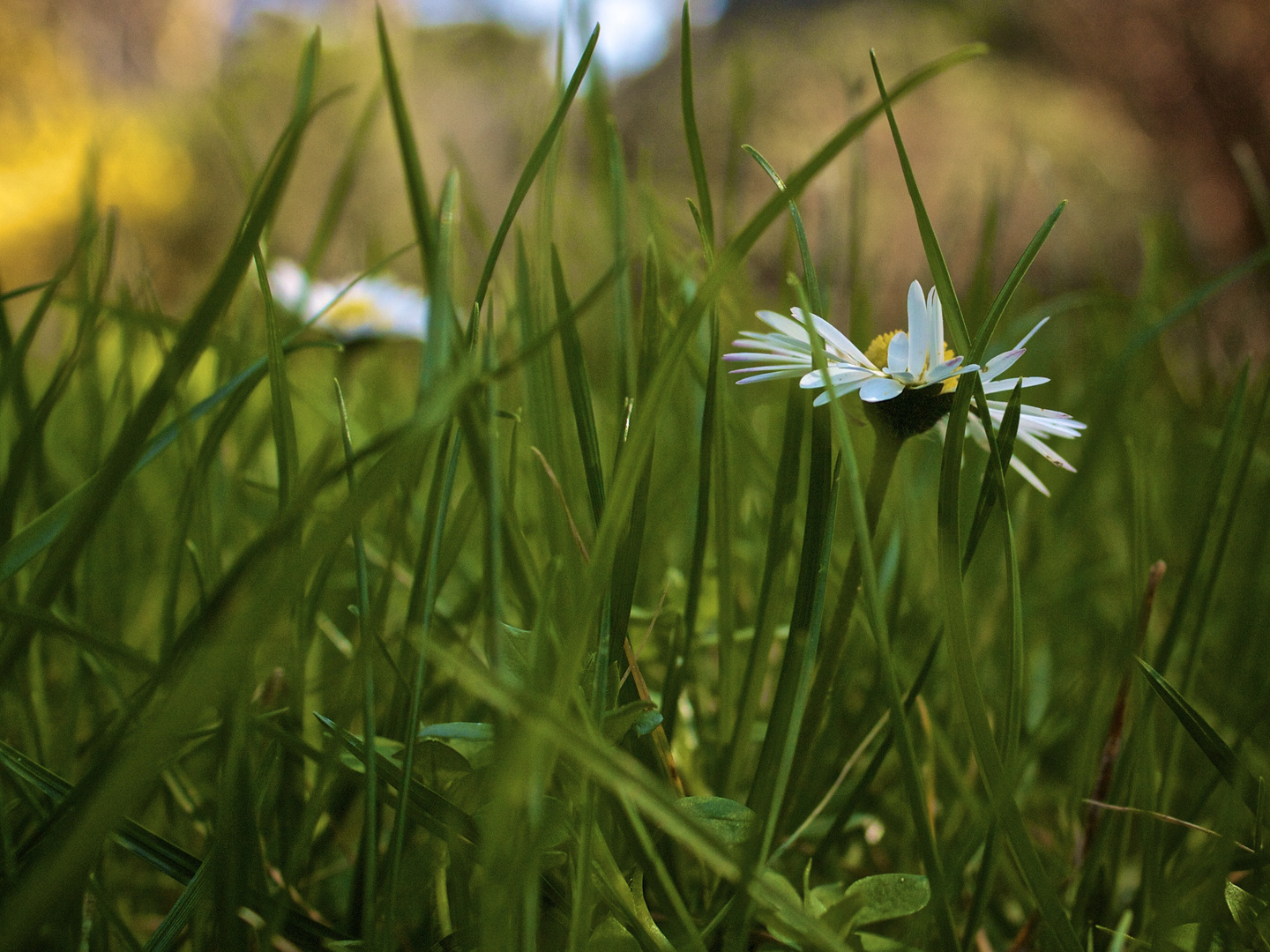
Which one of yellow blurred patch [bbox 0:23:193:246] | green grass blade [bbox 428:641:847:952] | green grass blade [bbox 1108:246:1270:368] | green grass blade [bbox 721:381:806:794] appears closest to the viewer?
green grass blade [bbox 428:641:847:952]

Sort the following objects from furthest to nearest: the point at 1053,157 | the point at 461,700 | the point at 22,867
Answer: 1. the point at 1053,157
2. the point at 461,700
3. the point at 22,867

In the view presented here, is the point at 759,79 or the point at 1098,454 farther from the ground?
the point at 759,79

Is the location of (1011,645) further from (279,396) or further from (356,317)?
(356,317)

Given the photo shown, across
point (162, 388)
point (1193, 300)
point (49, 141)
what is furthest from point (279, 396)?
point (49, 141)

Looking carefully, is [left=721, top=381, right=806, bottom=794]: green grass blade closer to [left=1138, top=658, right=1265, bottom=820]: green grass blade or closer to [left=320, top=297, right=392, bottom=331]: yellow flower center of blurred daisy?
[left=1138, top=658, right=1265, bottom=820]: green grass blade

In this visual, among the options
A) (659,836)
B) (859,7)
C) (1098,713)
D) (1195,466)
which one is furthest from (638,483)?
(859,7)

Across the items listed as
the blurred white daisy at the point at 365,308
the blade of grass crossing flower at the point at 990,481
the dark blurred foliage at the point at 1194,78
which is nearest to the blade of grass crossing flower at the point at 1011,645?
the blade of grass crossing flower at the point at 990,481

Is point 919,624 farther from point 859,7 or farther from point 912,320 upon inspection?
point 859,7

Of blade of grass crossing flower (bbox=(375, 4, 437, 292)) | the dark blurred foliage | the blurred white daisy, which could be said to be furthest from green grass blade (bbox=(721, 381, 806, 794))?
the dark blurred foliage
